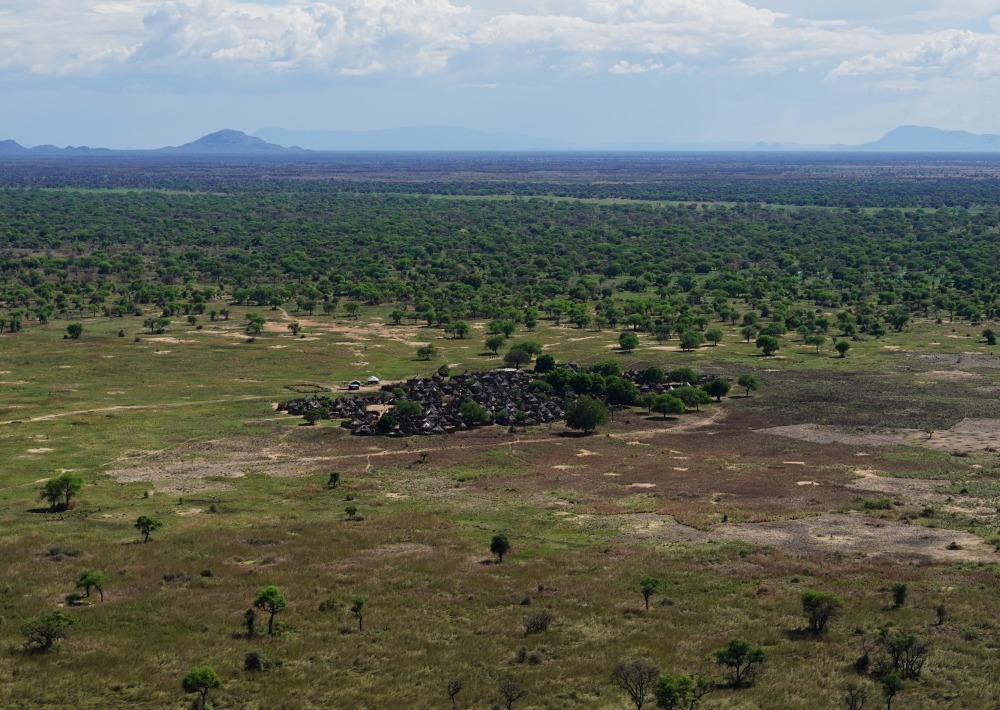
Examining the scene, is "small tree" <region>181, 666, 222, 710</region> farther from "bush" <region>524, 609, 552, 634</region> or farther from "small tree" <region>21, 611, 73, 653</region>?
"bush" <region>524, 609, 552, 634</region>

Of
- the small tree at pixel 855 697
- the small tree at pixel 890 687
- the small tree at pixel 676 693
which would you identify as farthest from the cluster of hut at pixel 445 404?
the small tree at pixel 890 687

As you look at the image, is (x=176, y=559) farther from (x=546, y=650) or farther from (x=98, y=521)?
(x=546, y=650)

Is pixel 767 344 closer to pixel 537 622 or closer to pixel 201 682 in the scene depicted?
pixel 537 622

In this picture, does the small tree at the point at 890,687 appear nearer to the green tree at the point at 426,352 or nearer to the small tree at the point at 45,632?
the small tree at the point at 45,632

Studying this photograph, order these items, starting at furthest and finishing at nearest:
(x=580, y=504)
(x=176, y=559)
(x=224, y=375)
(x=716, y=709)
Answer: (x=224, y=375) → (x=580, y=504) → (x=176, y=559) → (x=716, y=709)

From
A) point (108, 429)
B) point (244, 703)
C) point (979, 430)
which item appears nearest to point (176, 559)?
point (244, 703)

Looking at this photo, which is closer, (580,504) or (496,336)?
(580,504)
